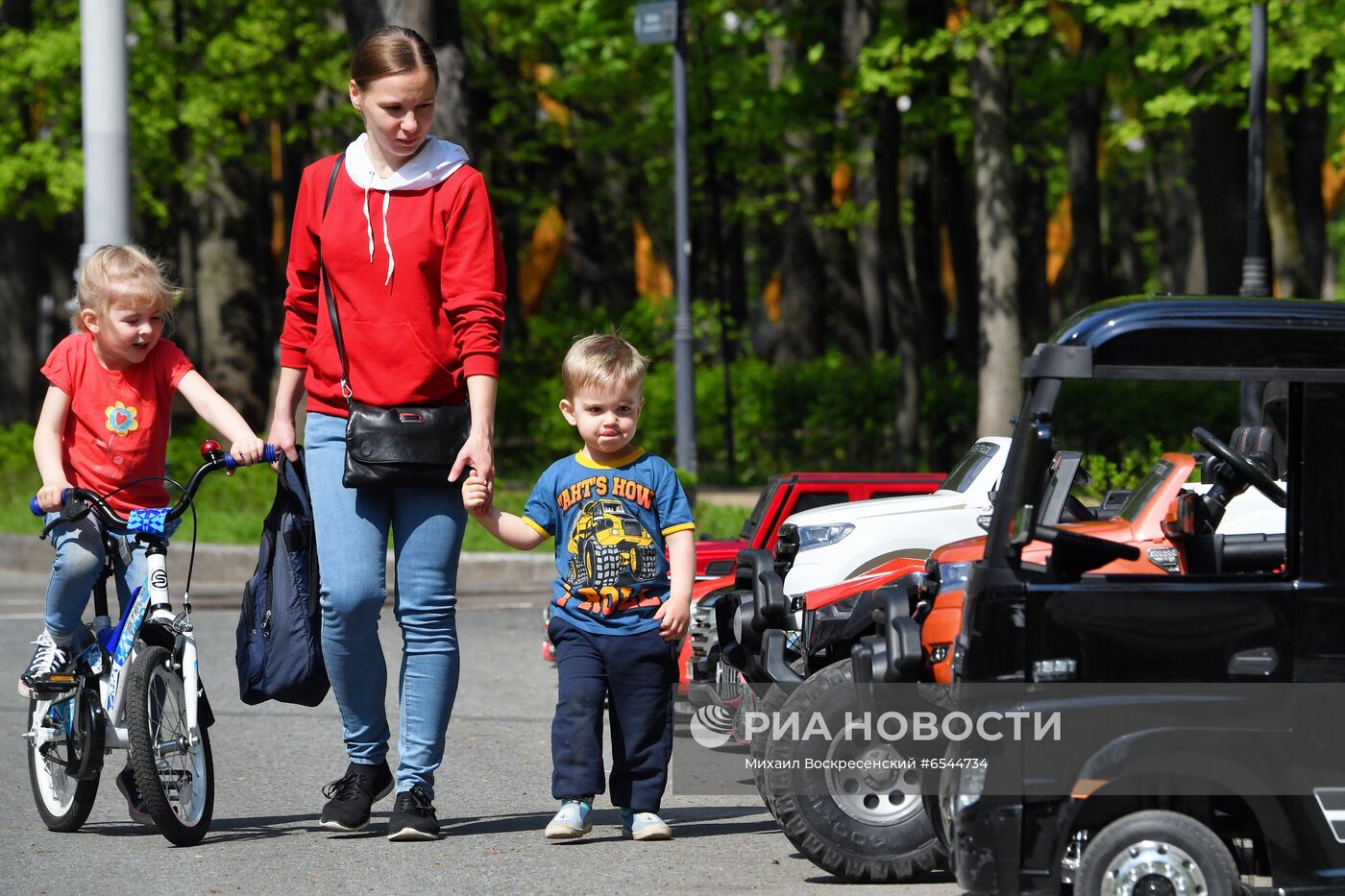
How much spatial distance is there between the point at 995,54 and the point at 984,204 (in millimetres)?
1467

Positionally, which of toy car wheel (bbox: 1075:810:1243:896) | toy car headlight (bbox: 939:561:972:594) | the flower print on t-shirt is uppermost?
the flower print on t-shirt

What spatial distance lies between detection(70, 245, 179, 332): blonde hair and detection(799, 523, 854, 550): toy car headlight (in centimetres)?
330

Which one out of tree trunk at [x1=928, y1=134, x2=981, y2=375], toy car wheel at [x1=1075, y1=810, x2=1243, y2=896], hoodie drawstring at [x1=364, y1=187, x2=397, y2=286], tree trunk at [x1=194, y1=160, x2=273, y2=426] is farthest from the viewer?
tree trunk at [x1=194, y1=160, x2=273, y2=426]

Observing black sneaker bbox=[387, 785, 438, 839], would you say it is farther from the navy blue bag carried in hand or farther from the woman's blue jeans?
the navy blue bag carried in hand

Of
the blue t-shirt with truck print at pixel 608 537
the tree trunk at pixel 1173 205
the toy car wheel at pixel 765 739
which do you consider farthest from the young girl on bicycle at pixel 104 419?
the tree trunk at pixel 1173 205

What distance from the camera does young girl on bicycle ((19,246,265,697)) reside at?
563 cm

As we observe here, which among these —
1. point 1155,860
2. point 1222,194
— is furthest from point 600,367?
point 1222,194

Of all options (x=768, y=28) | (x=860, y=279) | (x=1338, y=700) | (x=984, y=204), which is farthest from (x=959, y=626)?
(x=860, y=279)

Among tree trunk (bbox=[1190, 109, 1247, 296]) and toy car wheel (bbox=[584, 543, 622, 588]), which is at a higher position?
tree trunk (bbox=[1190, 109, 1247, 296])

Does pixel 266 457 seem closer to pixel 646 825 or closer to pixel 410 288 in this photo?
pixel 410 288


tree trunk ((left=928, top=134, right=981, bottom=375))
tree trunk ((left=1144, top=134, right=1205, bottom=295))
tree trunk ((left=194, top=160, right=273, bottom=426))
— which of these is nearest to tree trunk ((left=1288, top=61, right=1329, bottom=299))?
tree trunk ((left=928, top=134, right=981, bottom=375))

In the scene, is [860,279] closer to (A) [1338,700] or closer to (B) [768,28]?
(B) [768,28]

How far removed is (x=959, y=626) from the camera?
4.43 metres

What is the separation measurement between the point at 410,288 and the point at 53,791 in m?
1.97
